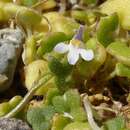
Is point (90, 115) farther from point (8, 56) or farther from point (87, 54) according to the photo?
point (8, 56)

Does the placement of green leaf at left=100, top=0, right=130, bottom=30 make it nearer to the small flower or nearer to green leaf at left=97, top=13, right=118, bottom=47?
green leaf at left=97, top=13, right=118, bottom=47

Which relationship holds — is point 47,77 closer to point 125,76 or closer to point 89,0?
point 125,76

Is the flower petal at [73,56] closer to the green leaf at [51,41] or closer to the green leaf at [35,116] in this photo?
the green leaf at [51,41]

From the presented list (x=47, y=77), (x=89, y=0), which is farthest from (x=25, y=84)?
(x=89, y=0)

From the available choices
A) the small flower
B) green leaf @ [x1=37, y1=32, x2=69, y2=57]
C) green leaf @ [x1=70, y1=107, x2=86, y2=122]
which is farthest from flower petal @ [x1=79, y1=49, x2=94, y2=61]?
green leaf @ [x1=70, y1=107, x2=86, y2=122]

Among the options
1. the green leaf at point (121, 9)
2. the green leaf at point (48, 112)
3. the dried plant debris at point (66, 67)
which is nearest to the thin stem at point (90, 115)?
the dried plant debris at point (66, 67)

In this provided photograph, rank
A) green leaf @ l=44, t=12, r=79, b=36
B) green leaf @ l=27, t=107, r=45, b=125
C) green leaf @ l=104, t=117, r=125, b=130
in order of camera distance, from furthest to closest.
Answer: green leaf @ l=44, t=12, r=79, b=36 < green leaf @ l=27, t=107, r=45, b=125 < green leaf @ l=104, t=117, r=125, b=130

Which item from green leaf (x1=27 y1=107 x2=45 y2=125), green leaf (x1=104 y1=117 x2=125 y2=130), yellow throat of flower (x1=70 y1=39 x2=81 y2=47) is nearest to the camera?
green leaf (x1=104 y1=117 x2=125 y2=130)

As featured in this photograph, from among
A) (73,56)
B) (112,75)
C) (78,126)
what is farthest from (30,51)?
(78,126)
